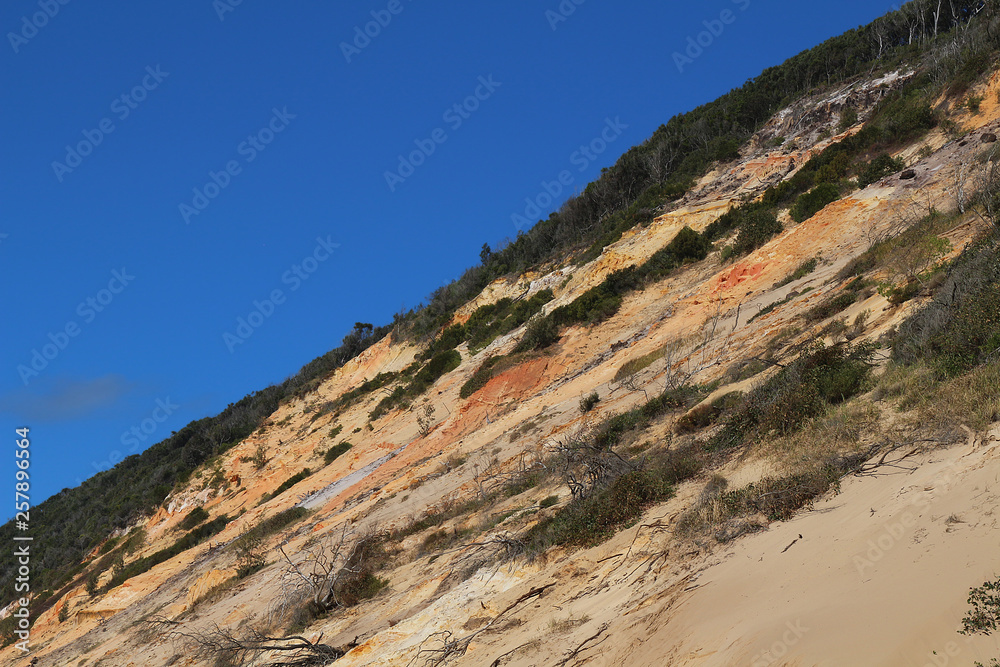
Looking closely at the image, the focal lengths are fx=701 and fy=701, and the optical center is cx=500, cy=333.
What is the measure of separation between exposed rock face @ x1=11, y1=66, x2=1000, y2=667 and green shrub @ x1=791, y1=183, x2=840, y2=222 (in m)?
0.50

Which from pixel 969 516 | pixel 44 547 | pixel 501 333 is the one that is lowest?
pixel 969 516

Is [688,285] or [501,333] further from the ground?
[501,333]

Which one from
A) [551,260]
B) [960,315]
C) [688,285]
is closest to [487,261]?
[551,260]

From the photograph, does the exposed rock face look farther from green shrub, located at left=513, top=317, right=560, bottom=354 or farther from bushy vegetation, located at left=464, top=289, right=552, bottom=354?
bushy vegetation, located at left=464, top=289, right=552, bottom=354

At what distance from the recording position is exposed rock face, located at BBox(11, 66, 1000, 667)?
17.3 feet

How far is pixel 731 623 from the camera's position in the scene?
5.53 m

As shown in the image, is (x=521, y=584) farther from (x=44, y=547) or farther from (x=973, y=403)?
(x=44, y=547)

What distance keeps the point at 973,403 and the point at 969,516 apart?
219 cm

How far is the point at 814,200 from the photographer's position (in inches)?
918

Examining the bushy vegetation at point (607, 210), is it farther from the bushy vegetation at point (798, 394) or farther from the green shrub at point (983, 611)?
the green shrub at point (983, 611)

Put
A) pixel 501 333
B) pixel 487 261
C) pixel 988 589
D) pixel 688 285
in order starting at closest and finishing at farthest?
pixel 988 589, pixel 688 285, pixel 501 333, pixel 487 261

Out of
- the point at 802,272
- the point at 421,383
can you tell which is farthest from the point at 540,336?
the point at 802,272

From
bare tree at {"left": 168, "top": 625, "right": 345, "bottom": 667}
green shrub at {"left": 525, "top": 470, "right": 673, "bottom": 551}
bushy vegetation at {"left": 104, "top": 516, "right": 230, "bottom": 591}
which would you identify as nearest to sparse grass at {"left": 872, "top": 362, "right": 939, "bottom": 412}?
green shrub at {"left": 525, "top": 470, "right": 673, "bottom": 551}

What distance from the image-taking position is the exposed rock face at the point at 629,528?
5.27 m
